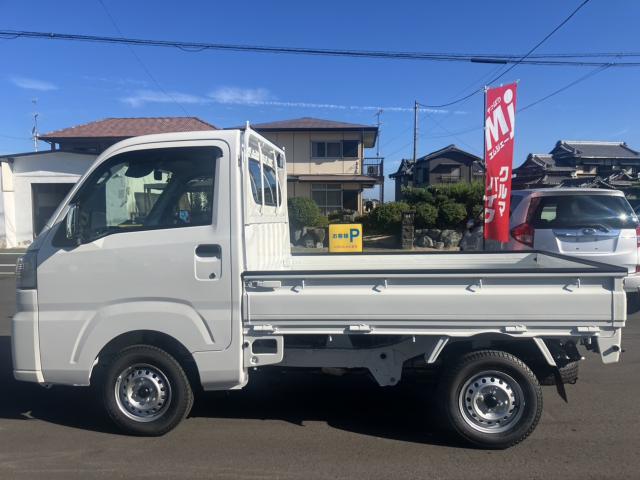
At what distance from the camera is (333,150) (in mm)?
30812

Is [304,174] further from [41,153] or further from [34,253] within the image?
[34,253]

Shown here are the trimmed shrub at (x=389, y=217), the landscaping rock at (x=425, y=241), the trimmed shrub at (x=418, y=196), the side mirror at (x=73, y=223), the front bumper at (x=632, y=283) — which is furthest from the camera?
the trimmed shrub at (x=418, y=196)

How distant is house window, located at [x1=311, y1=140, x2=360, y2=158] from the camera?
30.6 meters

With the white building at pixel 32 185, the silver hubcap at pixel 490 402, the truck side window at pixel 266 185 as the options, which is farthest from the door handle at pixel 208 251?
the white building at pixel 32 185

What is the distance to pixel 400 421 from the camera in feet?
14.7

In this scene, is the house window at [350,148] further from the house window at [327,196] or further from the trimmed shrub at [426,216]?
the trimmed shrub at [426,216]

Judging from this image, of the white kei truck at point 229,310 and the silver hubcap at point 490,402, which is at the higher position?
the white kei truck at point 229,310

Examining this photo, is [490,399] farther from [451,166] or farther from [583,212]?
[451,166]

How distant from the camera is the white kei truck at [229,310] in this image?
3.77 m

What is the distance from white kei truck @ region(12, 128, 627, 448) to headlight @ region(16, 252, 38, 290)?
0.01 metres

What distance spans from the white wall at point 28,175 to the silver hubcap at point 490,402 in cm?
2196

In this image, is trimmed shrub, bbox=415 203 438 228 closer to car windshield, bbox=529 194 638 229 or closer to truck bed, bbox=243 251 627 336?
A: car windshield, bbox=529 194 638 229

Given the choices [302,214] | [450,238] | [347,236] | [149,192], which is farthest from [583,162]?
[149,192]

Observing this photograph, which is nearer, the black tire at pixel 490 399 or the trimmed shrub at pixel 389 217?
the black tire at pixel 490 399
